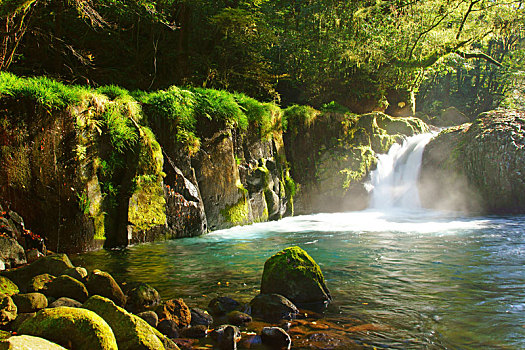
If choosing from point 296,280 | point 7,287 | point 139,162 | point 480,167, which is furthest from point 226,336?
point 480,167

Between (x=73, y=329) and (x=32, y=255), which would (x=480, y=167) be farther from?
(x=73, y=329)

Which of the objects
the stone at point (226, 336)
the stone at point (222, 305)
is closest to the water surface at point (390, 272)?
the stone at point (222, 305)

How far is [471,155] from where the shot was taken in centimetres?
1358

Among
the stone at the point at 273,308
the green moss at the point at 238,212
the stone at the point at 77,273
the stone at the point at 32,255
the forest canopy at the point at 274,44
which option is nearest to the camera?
the stone at the point at 273,308

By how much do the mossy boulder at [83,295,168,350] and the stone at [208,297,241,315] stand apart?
108 cm

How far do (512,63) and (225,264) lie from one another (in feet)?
70.6

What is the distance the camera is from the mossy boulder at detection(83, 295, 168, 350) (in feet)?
9.16

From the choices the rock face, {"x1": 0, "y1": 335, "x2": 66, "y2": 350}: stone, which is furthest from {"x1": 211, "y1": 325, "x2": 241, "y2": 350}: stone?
the rock face

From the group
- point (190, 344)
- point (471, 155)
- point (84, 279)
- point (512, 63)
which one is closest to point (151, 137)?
point (84, 279)

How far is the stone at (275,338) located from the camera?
3.23m

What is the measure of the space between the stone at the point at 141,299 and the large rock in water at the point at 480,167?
1248 cm

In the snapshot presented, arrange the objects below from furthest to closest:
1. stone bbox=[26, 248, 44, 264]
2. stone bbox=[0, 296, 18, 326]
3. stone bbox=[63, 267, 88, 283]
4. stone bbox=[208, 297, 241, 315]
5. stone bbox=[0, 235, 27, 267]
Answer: stone bbox=[26, 248, 44, 264], stone bbox=[0, 235, 27, 267], stone bbox=[63, 267, 88, 283], stone bbox=[208, 297, 241, 315], stone bbox=[0, 296, 18, 326]

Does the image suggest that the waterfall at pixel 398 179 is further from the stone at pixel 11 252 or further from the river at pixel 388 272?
the stone at pixel 11 252

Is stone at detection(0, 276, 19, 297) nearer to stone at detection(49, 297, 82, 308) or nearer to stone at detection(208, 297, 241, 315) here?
stone at detection(49, 297, 82, 308)
